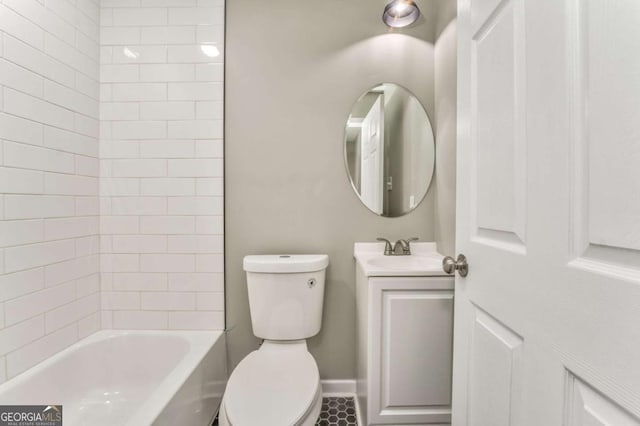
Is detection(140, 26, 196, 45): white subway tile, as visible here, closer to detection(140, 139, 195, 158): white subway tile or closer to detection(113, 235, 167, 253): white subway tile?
detection(140, 139, 195, 158): white subway tile

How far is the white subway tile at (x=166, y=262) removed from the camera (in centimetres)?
164

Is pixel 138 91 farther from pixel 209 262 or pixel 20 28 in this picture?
pixel 209 262

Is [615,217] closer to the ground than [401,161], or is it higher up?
closer to the ground

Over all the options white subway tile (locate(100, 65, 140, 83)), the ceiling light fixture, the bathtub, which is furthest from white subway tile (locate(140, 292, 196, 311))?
the ceiling light fixture

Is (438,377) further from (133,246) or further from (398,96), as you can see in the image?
(133,246)

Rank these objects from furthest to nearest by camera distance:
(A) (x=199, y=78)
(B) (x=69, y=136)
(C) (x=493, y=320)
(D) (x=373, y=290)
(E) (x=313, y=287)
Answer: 1. (A) (x=199, y=78)
2. (E) (x=313, y=287)
3. (B) (x=69, y=136)
4. (D) (x=373, y=290)
5. (C) (x=493, y=320)

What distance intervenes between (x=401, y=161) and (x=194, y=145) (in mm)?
1163

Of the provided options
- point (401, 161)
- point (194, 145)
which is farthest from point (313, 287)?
point (194, 145)

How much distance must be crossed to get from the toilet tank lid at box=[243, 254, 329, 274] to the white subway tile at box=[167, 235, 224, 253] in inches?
9.1

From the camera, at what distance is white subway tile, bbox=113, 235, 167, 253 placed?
1632mm

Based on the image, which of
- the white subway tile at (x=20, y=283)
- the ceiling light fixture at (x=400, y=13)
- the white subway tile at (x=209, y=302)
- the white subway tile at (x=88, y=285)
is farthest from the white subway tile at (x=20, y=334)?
the ceiling light fixture at (x=400, y=13)

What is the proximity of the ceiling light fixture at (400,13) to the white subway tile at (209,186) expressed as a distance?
1251 mm

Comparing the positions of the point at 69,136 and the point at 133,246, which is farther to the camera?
the point at 133,246

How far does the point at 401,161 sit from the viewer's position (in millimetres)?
1666
